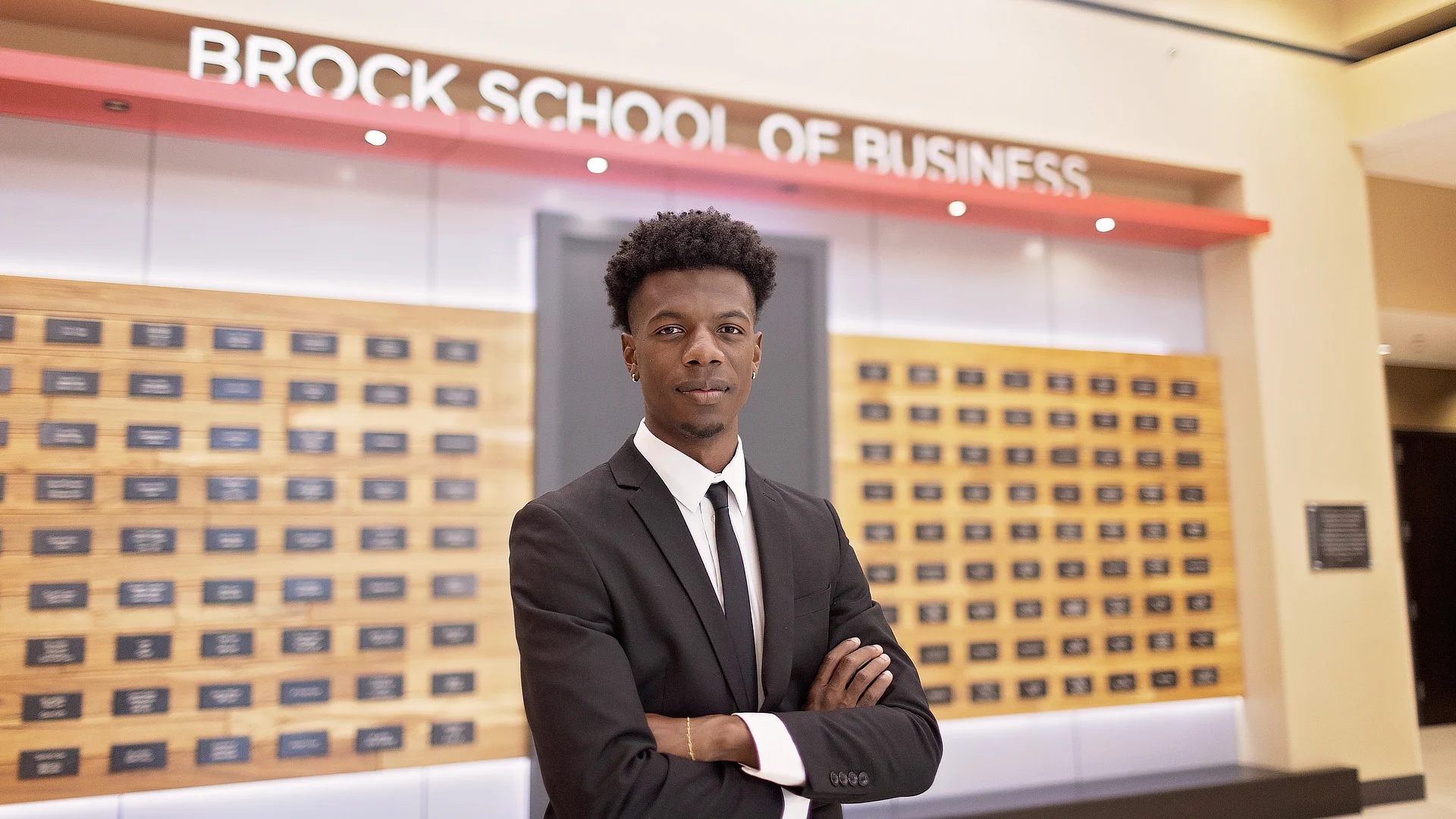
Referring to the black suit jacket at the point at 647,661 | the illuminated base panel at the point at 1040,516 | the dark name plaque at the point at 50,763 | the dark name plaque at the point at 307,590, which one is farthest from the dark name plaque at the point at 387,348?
the black suit jacket at the point at 647,661

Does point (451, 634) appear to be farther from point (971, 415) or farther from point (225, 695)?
point (971, 415)

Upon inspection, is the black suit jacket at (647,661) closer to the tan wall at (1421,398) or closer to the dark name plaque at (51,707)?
the dark name plaque at (51,707)

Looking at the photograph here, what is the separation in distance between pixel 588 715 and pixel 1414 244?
8.11m

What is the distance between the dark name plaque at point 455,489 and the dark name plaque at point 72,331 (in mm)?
1408

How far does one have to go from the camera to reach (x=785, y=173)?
4.91 metres

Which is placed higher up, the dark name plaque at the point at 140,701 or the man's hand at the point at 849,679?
the man's hand at the point at 849,679

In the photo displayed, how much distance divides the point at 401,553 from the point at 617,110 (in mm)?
2152

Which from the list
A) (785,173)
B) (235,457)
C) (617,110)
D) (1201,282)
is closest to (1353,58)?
(1201,282)

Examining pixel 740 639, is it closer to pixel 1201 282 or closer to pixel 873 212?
pixel 873 212

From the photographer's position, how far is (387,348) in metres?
4.51

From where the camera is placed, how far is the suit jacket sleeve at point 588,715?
152 centimetres

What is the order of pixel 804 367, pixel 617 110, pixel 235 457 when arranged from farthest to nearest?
1. pixel 804 367
2. pixel 617 110
3. pixel 235 457

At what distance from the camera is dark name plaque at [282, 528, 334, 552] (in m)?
4.27

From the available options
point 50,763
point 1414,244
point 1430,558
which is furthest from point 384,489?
point 1430,558
